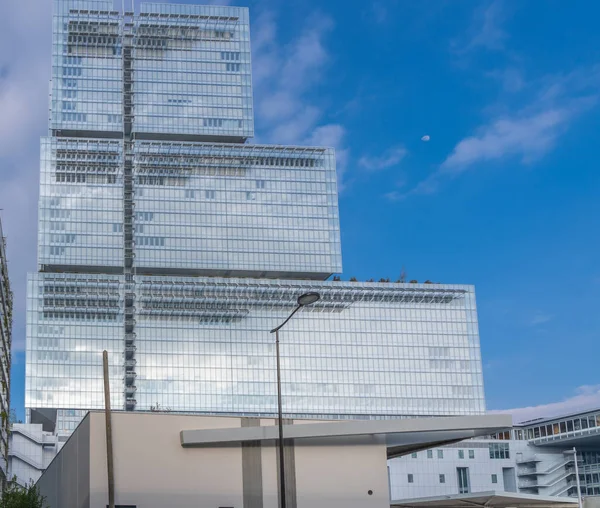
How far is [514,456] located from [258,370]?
49.8 meters

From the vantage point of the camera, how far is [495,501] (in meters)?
63.6

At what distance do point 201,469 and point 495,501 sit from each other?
2388 centimetres

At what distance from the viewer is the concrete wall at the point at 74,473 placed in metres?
47.0

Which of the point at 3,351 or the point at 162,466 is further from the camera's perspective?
the point at 3,351

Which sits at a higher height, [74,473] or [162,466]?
[74,473]

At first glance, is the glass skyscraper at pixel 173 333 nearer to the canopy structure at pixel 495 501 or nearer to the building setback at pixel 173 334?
the building setback at pixel 173 334

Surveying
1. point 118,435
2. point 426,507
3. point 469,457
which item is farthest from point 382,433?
point 469,457

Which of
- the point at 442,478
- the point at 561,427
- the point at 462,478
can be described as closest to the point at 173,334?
the point at 442,478

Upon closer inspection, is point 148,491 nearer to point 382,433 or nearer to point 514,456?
point 382,433

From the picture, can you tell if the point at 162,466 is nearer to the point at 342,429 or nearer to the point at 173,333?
the point at 342,429

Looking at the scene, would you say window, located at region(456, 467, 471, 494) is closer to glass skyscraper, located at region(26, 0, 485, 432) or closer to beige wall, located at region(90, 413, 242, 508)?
glass skyscraper, located at region(26, 0, 485, 432)

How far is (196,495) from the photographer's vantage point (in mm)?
47219

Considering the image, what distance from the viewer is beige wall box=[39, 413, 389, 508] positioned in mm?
46438

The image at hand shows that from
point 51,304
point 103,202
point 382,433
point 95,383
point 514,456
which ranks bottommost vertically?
point 382,433
